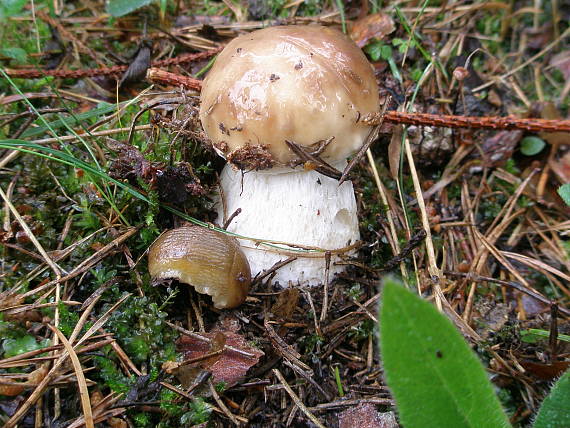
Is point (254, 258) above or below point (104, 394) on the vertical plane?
above

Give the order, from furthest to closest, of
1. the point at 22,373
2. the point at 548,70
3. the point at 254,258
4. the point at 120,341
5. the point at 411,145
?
the point at 548,70
the point at 411,145
the point at 254,258
the point at 120,341
the point at 22,373

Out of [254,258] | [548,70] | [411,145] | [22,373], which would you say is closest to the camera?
[22,373]

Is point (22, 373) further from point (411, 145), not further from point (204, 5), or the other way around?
point (204, 5)

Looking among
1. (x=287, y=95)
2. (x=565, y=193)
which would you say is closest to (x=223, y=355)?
(x=287, y=95)

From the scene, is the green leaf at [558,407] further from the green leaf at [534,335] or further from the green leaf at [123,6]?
the green leaf at [123,6]

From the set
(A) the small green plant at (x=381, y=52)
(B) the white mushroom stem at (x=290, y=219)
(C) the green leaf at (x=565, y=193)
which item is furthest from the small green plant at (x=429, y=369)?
(A) the small green plant at (x=381, y=52)

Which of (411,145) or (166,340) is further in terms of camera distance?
(411,145)

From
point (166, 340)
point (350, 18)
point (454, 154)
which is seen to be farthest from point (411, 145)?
point (166, 340)
